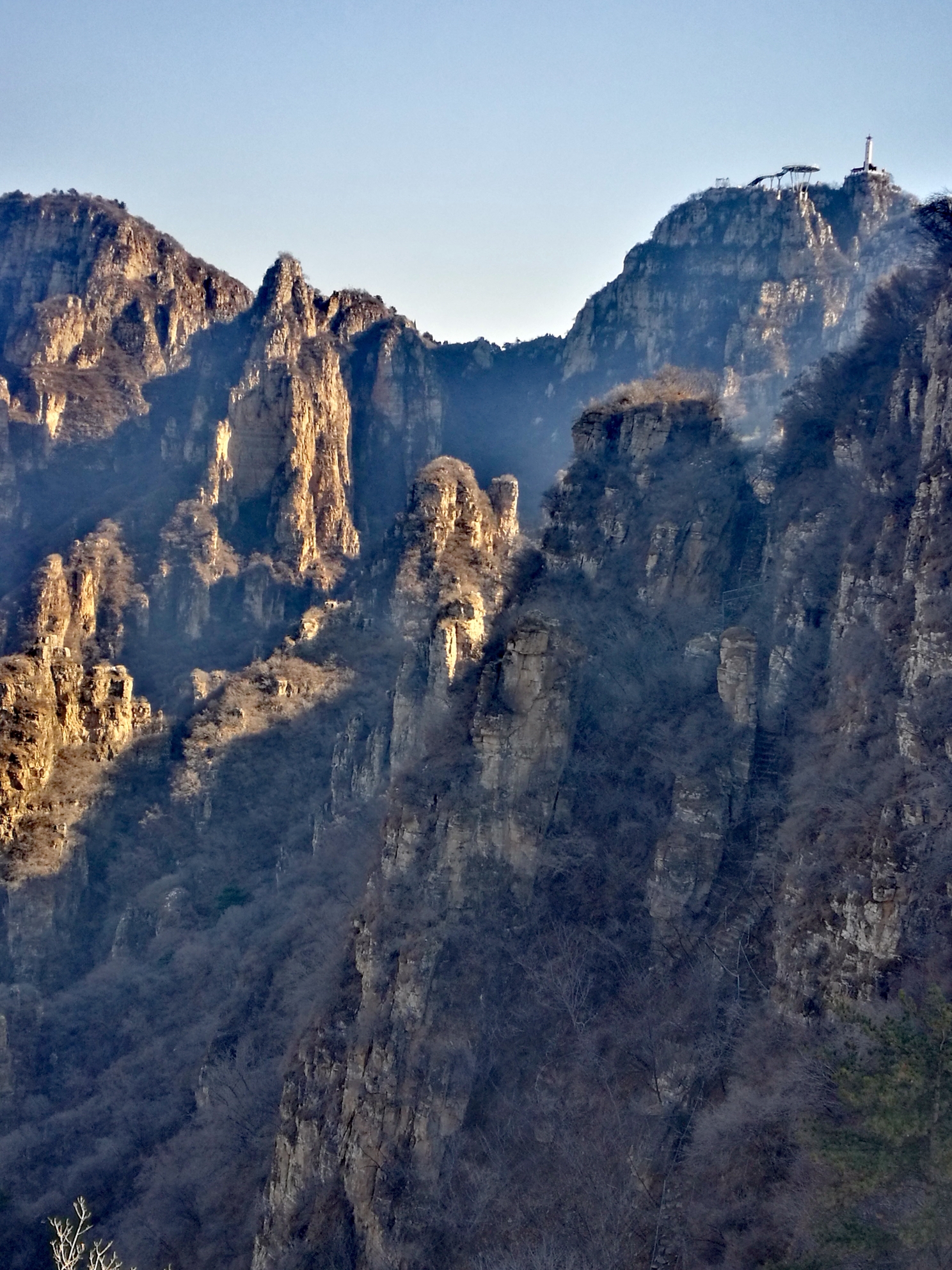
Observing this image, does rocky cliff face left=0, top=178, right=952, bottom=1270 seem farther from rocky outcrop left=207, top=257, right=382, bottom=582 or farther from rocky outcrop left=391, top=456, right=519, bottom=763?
rocky outcrop left=207, top=257, right=382, bottom=582

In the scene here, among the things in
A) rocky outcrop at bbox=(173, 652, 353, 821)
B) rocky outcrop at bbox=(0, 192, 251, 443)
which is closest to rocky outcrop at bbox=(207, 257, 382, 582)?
rocky outcrop at bbox=(0, 192, 251, 443)

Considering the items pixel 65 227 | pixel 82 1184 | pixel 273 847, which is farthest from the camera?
pixel 65 227

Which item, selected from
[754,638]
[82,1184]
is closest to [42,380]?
[82,1184]

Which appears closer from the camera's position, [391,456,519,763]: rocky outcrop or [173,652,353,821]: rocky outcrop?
[391,456,519,763]: rocky outcrop

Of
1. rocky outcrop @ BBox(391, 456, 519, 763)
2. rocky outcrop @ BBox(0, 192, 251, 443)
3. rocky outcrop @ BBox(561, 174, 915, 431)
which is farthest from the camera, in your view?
rocky outcrop @ BBox(0, 192, 251, 443)

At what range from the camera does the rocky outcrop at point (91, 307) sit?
2918 inches

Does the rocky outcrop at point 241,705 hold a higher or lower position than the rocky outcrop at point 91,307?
lower

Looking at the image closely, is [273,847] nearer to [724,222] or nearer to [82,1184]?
[82,1184]

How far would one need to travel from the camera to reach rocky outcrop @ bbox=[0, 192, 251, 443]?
243 ft

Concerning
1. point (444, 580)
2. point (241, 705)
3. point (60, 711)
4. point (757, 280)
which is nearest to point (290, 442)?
point (241, 705)

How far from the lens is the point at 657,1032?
23.8m

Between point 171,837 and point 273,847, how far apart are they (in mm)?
4909

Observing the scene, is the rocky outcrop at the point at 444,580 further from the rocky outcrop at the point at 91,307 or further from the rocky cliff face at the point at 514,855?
the rocky outcrop at the point at 91,307

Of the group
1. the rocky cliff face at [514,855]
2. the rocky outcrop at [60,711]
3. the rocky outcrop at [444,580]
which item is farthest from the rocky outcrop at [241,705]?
the rocky outcrop at [444,580]
